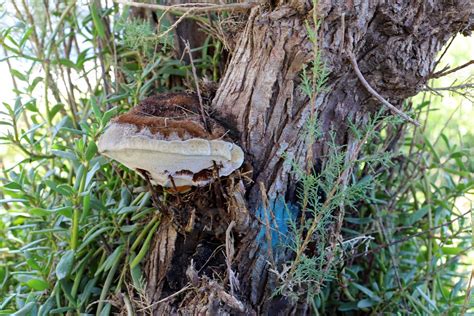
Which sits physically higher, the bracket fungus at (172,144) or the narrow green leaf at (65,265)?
the bracket fungus at (172,144)

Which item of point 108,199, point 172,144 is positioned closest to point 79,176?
point 108,199

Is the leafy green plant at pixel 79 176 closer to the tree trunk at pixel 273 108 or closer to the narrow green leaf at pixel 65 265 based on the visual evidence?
the narrow green leaf at pixel 65 265

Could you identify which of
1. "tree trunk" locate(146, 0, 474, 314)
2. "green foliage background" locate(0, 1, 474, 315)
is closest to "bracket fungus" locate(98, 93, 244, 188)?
"tree trunk" locate(146, 0, 474, 314)

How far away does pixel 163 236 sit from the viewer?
2.70 feet

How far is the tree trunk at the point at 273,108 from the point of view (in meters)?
0.74

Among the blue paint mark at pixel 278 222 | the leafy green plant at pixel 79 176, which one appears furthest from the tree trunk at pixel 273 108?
the leafy green plant at pixel 79 176

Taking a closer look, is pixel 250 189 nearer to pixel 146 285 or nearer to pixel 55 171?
pixel 146 285

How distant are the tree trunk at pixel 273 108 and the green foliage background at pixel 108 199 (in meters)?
0.08

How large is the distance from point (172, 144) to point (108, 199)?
1.20ft

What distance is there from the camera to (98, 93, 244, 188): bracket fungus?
65 cm

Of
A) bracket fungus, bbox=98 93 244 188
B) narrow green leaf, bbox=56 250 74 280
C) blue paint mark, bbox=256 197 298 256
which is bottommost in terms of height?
narrow green leaf, bbox=56 250 74 280

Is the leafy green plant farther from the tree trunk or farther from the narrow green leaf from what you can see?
the tree trunk

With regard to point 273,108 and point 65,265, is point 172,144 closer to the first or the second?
point 273,108

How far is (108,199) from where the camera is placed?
3.14 ft
